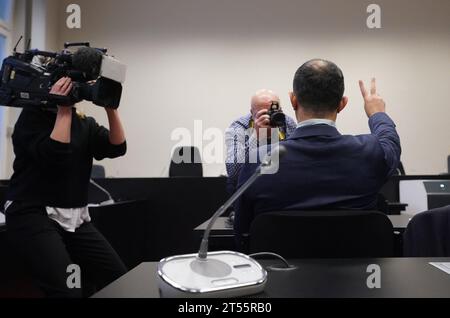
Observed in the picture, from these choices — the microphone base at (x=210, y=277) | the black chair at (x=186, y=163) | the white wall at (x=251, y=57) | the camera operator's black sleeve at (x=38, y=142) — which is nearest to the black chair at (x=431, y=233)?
the microphone base at (x=210, y=277)

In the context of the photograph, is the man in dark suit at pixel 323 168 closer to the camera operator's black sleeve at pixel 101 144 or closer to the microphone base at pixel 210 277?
the microphone base at pixel 210 277

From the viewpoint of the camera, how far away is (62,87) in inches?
53.0

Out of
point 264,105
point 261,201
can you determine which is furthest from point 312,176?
point 264,105

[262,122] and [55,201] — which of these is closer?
[55,201]

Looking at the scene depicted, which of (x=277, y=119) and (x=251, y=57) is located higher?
(x=251, y=57)

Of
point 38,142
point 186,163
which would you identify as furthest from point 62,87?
point 186,163

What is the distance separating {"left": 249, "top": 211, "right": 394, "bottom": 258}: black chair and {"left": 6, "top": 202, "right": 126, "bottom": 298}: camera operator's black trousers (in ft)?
2.24

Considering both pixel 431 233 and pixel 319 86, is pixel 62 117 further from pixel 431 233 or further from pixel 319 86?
pixel 431 233

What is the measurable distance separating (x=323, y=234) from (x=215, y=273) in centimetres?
37

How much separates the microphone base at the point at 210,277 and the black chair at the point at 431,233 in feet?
1.89

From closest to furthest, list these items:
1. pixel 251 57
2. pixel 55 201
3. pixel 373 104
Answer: pixel 373 104 < pixel 55 201 < pixel 251 57

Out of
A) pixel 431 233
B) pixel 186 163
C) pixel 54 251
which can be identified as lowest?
pixel 54 251

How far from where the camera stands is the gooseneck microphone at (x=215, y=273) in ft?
1.98

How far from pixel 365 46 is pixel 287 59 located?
921 millimetres
